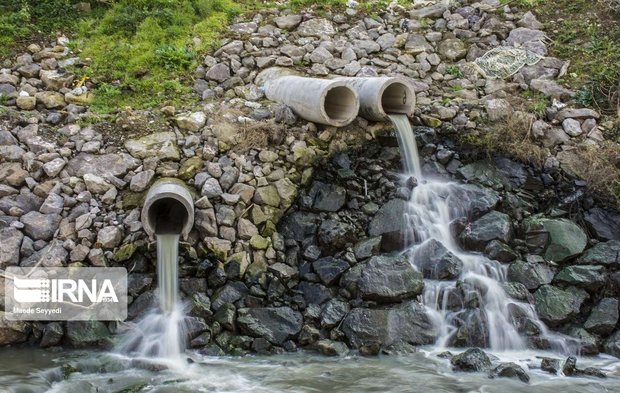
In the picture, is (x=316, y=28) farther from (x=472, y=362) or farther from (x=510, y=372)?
(x=510, y=372)

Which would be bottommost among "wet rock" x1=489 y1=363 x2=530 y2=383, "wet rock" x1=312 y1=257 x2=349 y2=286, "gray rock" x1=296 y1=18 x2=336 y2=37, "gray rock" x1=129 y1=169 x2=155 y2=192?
"wet rock" x1=489 y1=363 x2=530 y2=383

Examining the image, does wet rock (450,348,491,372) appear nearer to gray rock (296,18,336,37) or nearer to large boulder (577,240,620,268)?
large boulder (577,240,620,268)

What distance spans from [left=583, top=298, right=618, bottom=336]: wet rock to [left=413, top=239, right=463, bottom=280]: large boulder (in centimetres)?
165

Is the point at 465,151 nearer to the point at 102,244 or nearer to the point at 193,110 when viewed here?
the point at 193,110

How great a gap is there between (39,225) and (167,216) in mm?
1600

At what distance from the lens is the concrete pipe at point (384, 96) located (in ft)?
27.5

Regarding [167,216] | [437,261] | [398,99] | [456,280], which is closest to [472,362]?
[456,280]

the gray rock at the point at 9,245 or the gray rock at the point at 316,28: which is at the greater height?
the gray rock at the point at 316,28

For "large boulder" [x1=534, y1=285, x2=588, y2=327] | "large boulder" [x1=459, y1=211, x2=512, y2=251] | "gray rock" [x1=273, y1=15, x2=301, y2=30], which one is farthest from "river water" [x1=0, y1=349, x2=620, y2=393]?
"gray rock" [x1=273, y1=15, x2=301, y2=30]

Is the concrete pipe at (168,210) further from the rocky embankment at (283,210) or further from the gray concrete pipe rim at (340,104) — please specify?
the gray concrete pipe rim at (340,104)

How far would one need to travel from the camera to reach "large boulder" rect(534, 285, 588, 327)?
268 inches

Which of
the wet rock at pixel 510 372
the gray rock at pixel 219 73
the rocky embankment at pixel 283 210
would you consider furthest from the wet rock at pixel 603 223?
the gray rock at pixel 219 73

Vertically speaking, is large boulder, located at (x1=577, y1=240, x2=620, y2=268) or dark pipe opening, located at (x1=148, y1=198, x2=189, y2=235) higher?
dark pipe opening, located at (x1=148, y1=198, x2=189, y2=235)

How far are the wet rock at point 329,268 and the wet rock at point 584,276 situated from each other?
2793 mm
